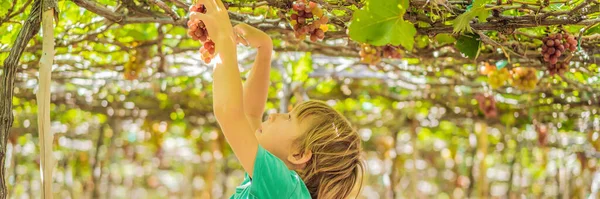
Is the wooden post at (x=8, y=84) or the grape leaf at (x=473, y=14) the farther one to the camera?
the grape leaf at (x=473, y=14)

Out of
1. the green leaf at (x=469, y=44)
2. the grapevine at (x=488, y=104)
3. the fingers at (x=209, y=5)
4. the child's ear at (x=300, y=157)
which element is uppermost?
the fingers at (x=209, y=5)

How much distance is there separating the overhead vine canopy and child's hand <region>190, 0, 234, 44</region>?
41cm

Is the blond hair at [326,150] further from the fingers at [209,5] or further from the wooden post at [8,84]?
the wooden post at [8,84]

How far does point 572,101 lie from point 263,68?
10.8 ft

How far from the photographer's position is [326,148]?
2.19 m

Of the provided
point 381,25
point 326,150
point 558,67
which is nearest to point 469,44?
point 381,25

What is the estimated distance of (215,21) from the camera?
177 centimetres

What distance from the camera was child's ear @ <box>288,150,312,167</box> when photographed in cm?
216

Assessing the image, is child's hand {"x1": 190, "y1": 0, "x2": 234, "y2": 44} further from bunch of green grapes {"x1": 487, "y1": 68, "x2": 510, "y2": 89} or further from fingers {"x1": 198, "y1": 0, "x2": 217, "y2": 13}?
bunch of green grapes {"x1": 487, "y1": 68, "x2": 510, "y2": 89}

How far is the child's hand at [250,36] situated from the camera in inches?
82.0

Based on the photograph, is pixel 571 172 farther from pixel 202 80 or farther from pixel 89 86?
pixel 89 86

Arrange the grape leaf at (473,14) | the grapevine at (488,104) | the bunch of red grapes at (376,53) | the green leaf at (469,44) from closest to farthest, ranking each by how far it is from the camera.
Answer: the grape leaf at (473,14) < the green leaf at (469,44) < the bunch of red grapes at (376,53) < the grapevine at (488,104)

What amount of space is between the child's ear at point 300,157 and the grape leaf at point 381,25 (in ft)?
1.13

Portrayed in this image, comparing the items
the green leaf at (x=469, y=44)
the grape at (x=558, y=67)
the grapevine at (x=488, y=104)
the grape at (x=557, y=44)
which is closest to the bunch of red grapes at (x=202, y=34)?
the green leaf at (x=469, y=44)
